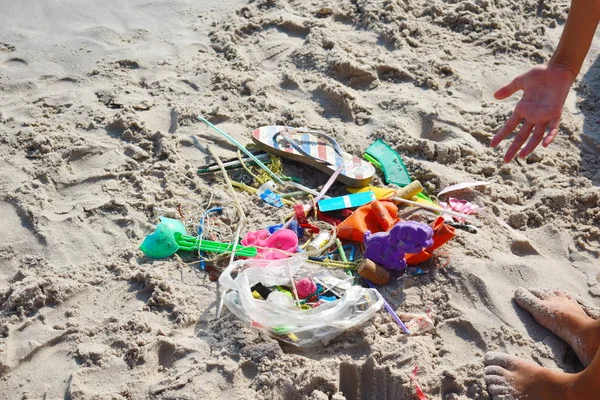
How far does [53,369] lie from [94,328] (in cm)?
18

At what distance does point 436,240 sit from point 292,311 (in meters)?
0.61

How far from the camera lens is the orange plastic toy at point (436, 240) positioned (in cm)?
233

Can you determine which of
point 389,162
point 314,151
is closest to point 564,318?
point 389,162

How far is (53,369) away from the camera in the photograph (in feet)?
6.61

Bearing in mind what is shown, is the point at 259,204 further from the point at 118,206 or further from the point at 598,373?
the point at 598,373

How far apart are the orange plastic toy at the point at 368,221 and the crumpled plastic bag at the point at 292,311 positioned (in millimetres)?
255

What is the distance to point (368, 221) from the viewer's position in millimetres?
2482

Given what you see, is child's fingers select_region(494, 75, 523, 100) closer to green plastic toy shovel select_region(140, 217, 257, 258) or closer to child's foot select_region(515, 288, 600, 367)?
child's foot select_region(515, 288, 600, 367)

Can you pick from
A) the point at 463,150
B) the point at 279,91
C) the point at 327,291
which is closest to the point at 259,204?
the point at 327,291

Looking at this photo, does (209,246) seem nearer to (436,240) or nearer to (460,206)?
(436,240)

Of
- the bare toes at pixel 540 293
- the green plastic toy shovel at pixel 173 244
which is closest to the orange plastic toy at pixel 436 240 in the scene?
the bare toes at pixel 540 293

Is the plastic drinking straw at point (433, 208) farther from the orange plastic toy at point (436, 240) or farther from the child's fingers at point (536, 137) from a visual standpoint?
the child's fingers at point (536, 137)

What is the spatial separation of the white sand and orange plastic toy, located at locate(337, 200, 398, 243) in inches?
10.2

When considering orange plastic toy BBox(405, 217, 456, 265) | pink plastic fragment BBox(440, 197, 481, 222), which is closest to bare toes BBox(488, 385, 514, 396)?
orange plastic toy BBox(405, 217, 456, 265)
